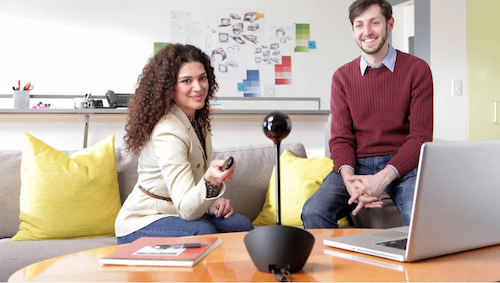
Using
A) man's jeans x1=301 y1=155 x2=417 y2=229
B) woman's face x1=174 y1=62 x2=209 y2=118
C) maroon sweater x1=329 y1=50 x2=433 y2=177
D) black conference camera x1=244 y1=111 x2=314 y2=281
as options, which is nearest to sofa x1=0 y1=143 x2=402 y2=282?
man's jeans x1=301 y1=155 x2=417 y2=229

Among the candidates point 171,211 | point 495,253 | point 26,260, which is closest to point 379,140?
point 171,211

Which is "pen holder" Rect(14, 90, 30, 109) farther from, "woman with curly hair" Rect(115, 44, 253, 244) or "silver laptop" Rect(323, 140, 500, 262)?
"silver laptop" Rect(323, 140, 500, 262)

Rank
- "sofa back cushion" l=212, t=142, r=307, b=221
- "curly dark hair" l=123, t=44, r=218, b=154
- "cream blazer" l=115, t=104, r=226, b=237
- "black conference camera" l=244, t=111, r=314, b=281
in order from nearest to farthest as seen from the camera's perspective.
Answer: "black conference camera" l=244, t=111, r=314, b=281, "cream blazer" l=115, t=104, r=226, b=237, "curly dark hair" l=123, t=44, r=218, b=154, "sofa back cushion" l=212, t=142, r=307, b=221

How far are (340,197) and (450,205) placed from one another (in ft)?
3.30

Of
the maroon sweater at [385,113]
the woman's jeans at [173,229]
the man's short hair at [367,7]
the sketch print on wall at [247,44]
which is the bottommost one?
the woman's jeans at [173,229]

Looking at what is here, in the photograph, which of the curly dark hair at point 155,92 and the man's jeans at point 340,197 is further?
the man's jeans at point 340,197

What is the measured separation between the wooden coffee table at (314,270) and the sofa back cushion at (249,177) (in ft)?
3.97

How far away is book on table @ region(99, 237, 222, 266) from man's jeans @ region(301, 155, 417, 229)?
85 cm

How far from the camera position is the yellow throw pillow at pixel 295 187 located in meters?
2.14

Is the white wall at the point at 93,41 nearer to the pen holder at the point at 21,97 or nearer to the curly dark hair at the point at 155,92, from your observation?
the pen holder at the point at 21,97

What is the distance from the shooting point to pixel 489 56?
13.0 feet

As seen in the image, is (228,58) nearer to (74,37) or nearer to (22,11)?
(74,37)

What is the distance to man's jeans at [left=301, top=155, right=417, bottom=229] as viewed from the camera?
1.86 m

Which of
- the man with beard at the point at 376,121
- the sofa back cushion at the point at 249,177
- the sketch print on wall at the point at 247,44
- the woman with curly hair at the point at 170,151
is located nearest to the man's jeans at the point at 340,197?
the man with beard at the point at 376,121
